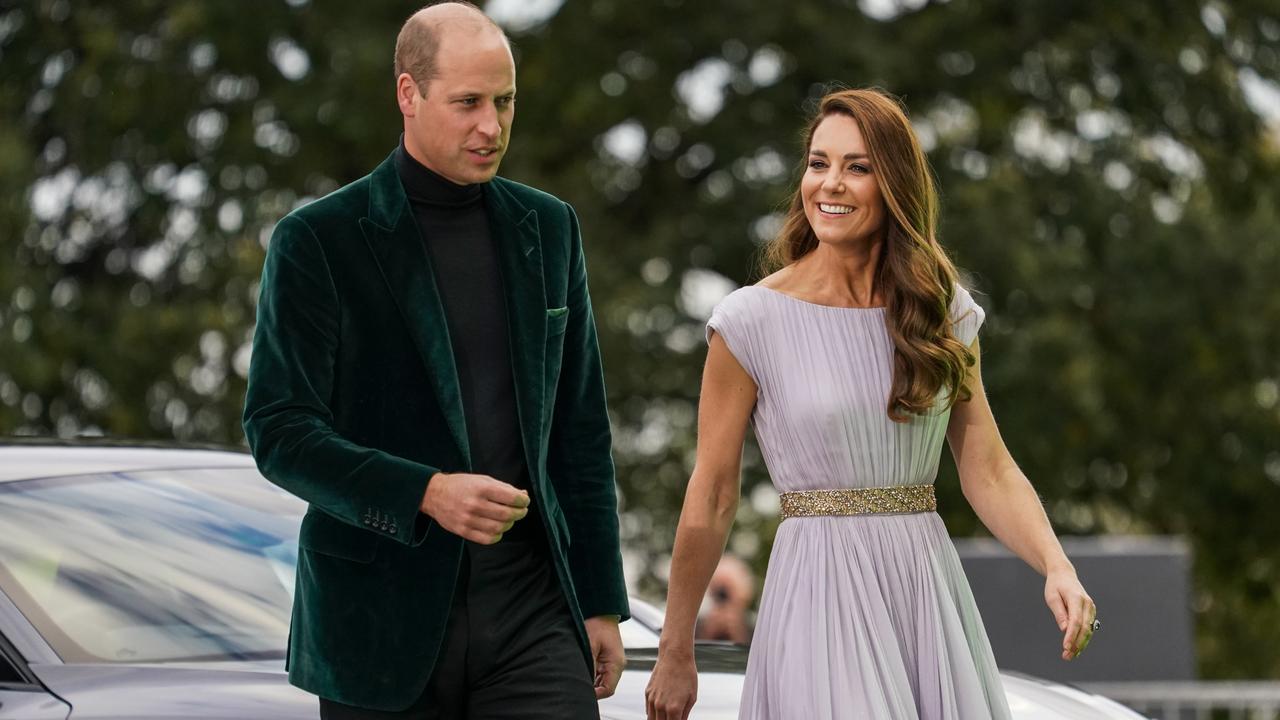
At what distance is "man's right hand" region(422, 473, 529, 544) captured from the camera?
9.41 ft

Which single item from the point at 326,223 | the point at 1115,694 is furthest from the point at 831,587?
the point at 1115,694

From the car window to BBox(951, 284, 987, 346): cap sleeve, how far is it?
144 cm

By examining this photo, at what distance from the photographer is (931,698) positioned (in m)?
3.41

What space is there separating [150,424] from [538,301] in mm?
12570

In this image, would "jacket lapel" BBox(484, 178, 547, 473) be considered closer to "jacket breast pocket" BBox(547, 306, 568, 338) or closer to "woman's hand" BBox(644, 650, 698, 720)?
"jacket breast pocket" BBox(547, 306, 568, 338)

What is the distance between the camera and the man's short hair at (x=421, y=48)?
3.23m

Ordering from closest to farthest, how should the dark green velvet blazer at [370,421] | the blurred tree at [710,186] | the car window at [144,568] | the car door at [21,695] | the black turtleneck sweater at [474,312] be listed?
1. the dark green velvet blazer at [370,421]
2. the black turtleneck sweater at [474,312]
3. the car door at [21,695]
4. the car window at [144,568]
5. the blurred tree at [710,186]

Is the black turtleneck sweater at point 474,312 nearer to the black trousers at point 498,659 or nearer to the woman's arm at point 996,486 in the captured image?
the black trousers at point 498,659

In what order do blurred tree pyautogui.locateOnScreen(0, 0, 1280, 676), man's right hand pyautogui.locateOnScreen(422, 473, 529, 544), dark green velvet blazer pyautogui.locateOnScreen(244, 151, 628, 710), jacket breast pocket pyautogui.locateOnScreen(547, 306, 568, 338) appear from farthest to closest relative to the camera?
blurred tree pyautogui.locateOnScreen(0, 0, 1280, 676)
jacket breast pocket pyautogui.locateOnScreen(547, 306, 568, 338)
dark green velvet blazer pyautogui.locateOnScreen(244, 151, 628, 710)
man's right hand pyautogui.locateOnScreen(422, 473, 529, 544)

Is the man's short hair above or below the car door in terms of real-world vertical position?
above

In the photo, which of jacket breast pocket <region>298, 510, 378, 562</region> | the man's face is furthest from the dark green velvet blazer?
the man's face

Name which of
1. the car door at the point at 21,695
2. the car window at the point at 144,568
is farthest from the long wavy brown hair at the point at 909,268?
the car door at the point at 21,695

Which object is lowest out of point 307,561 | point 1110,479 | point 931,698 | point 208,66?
point 1110,479

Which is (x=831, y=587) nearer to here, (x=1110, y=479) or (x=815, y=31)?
(x=815, y=31)
